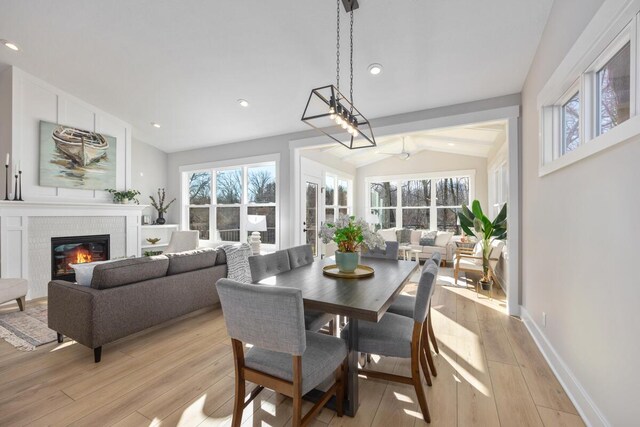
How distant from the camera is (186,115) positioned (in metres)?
4.88

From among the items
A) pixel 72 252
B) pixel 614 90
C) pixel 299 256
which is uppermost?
pixel 614 90

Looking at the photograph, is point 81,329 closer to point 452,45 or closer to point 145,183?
point 452,45

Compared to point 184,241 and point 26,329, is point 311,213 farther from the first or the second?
point 26,329

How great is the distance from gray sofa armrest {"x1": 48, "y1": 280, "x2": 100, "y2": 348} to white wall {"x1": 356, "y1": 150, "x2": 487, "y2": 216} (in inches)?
274

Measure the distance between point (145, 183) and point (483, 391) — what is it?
703cm

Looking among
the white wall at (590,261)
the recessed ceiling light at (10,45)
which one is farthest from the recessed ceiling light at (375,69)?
the recessed ceiling light at (10,45)

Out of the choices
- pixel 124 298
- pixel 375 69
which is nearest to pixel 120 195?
pixel 124 298

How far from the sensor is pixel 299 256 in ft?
9.29

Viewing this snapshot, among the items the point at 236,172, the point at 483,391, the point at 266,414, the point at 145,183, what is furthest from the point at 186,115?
the point at 483,391

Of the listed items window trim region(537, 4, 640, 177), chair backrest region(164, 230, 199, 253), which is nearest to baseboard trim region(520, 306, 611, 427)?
window trim region(537, 4, 640, 177)

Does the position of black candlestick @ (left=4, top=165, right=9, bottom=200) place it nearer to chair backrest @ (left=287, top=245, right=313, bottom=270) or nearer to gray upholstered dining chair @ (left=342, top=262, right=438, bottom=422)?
chair backrest @ (left=287, top=245, right=313, bottom=270)

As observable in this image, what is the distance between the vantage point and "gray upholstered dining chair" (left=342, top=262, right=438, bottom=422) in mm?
1686

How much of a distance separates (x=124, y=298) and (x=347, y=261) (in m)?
1.99

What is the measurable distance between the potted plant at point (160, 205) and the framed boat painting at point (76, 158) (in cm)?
123
